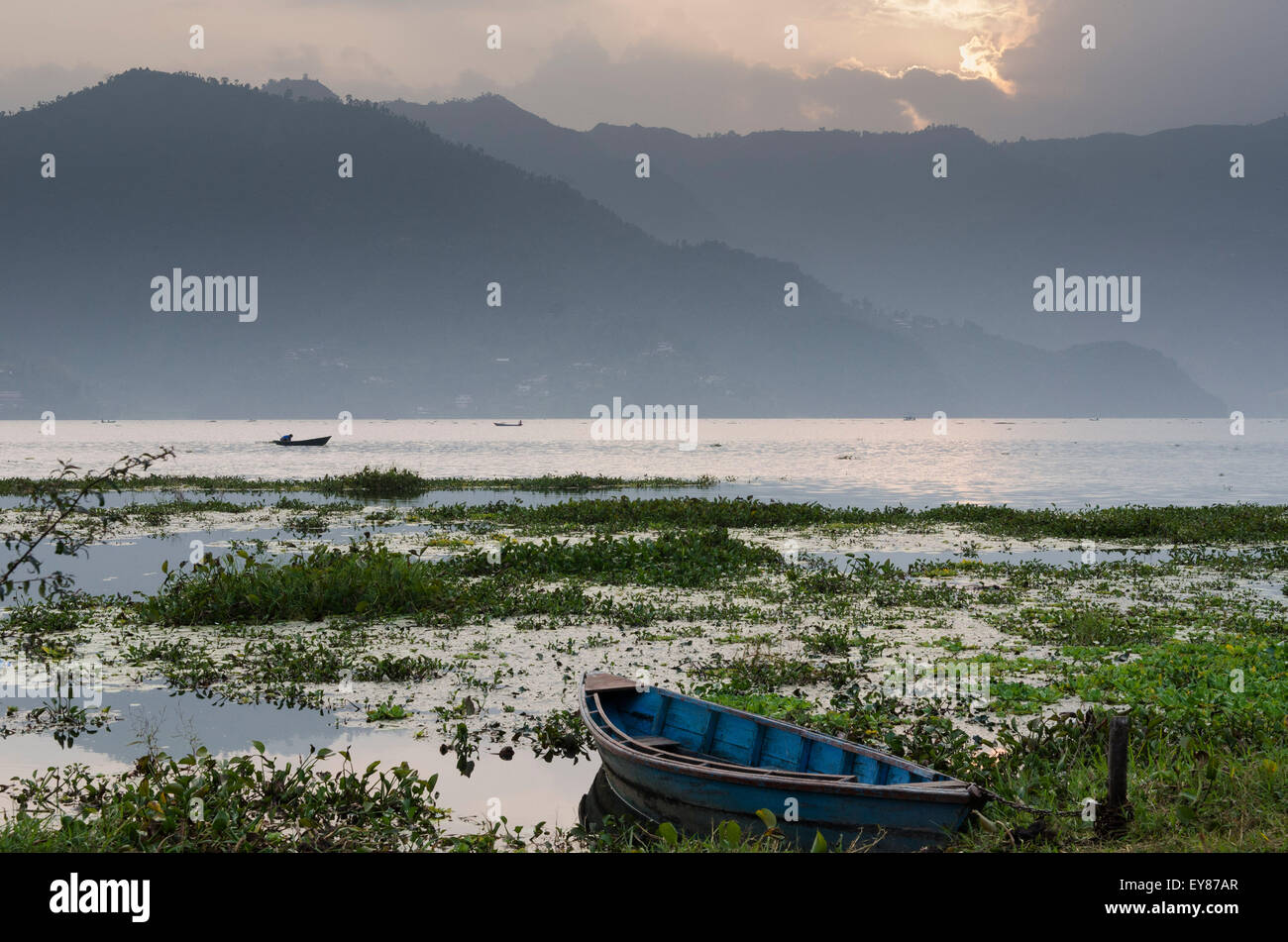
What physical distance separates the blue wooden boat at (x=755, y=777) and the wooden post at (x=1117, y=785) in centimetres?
131

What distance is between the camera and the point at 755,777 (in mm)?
8422

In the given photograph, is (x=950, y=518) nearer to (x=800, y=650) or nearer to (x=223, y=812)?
(x=800, y=650)

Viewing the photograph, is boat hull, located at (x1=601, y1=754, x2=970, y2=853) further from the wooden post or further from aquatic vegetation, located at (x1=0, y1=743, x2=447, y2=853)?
aquatic vegetation, located at (x1=0, y1=743, x2=447, y2=853)

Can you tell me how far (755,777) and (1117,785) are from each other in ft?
9.99

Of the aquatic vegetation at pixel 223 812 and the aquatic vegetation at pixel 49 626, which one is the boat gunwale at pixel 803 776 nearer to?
the aquatic vegetation at pixel 223 812

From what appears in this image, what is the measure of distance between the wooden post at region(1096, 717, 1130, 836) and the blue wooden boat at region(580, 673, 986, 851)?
51.6 inches

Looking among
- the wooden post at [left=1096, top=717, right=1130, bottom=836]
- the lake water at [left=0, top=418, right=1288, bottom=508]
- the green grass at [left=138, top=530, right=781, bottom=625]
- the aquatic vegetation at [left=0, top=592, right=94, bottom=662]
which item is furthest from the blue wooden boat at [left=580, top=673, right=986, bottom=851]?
the lake water at [left=0, top=418, right=1288, bottom=508]

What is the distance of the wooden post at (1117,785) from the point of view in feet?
25.8

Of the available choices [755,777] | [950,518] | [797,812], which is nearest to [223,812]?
[755,777]

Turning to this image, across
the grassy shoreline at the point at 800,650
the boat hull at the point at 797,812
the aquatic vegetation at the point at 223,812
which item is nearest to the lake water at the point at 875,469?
the grassy shoreline at the point at 800,650

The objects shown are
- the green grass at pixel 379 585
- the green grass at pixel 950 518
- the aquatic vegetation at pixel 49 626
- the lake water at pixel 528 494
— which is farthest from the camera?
the green grass at pixel 950 518
